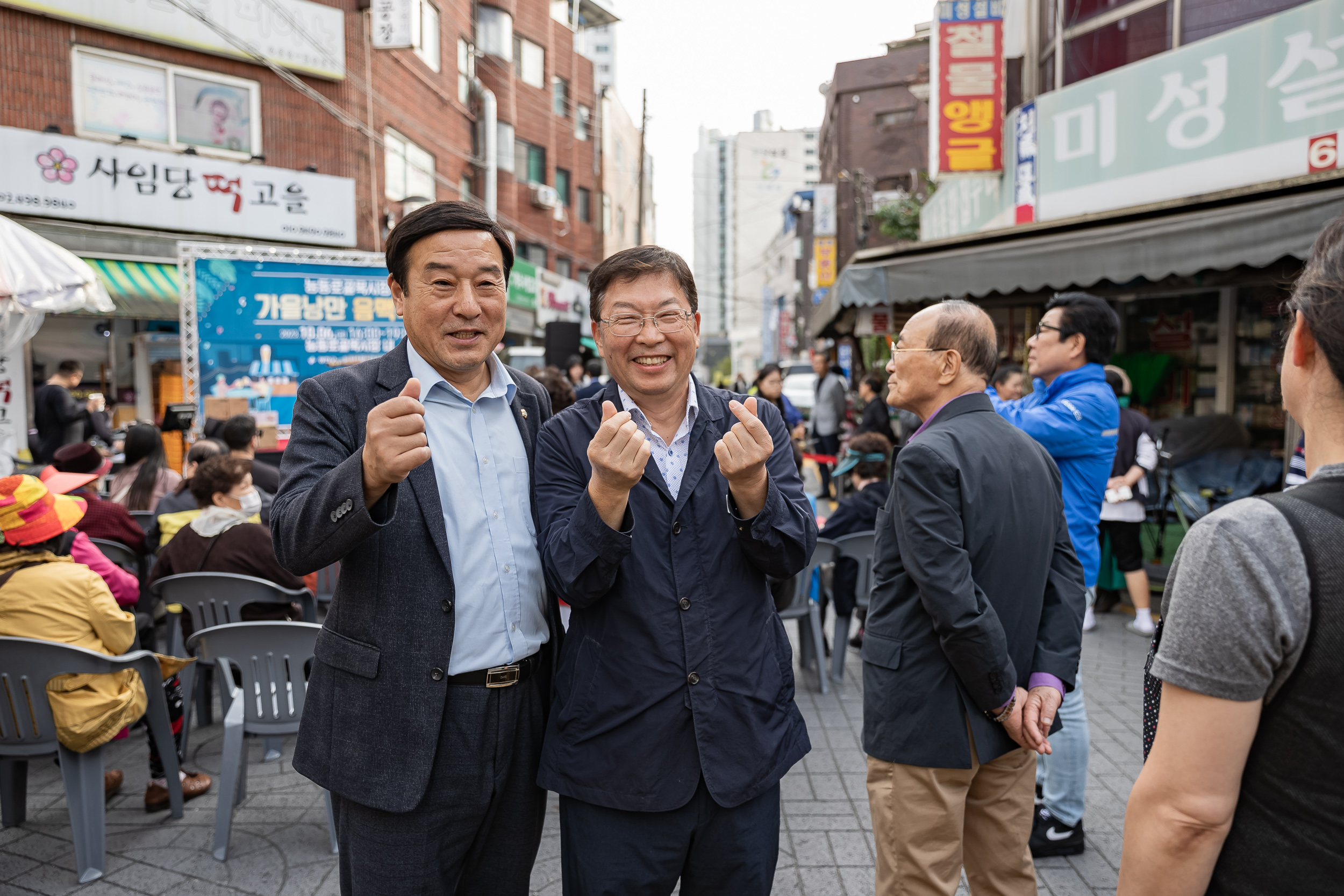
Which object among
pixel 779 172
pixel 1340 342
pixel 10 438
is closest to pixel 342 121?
pixel 10 438

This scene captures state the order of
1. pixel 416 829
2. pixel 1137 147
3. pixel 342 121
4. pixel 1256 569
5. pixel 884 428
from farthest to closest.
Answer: pixel 342 121, pixel 884 428, pixel 1137 147, pixel 416 829, pixel 1256 569

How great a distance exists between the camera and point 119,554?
4.81 m

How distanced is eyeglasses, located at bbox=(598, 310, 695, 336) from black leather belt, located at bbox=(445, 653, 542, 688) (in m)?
0.76

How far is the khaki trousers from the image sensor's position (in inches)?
88.2

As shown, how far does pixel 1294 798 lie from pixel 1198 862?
6.2 inches

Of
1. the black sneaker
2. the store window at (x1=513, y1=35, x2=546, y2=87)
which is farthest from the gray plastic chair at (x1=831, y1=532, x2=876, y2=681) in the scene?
the store window at (x1=513, y1=35, x2=546, y2=87)

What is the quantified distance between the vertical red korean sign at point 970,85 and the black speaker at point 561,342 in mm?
6706

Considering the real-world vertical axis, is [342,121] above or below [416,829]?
above

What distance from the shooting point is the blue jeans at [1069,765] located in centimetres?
307

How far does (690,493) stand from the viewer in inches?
72.9

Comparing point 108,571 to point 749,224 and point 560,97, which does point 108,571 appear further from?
point 749,224

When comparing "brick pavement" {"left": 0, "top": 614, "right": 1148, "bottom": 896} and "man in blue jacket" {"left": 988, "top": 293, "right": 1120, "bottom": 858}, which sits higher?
"man in blue jacket" {"left": 988, "top": 293, "right": 1120, "bottom": 858}

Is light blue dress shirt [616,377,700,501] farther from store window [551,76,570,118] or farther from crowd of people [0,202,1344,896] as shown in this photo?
store window [551,76,570,118]

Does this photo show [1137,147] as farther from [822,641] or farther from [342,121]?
[342,121]
